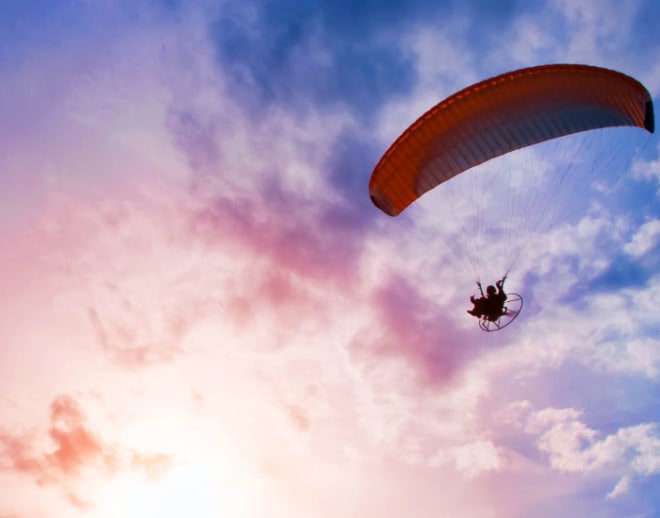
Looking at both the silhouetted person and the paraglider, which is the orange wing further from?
the silhouetted person

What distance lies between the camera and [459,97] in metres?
21.9

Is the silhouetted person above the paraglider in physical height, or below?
below

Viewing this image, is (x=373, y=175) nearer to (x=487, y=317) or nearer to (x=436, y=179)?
(x=436, y=179)

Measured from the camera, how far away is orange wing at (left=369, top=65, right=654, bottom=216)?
69.1 feet

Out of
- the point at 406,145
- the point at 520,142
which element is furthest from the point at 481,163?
the point at 406,145

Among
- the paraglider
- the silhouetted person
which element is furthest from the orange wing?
the silhouetted person

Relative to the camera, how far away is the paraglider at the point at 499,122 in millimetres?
21062

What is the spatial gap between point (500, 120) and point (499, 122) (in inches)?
3.6

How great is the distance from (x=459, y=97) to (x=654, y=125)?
684 cm

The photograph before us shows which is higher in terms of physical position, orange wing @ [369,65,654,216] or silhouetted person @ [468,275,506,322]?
orange wing @ [369,65,654,216]

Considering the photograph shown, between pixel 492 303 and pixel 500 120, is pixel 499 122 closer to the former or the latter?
pixel 500 120

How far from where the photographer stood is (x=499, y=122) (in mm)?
23000

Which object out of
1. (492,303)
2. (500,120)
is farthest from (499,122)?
(492,303)

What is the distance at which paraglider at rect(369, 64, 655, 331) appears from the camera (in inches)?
829
